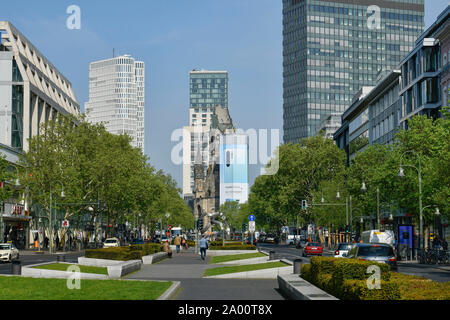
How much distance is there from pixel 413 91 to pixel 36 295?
7095 cm

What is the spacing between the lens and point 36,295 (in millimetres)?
18781

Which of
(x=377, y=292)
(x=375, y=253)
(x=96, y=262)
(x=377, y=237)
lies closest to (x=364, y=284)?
(x=377, y=292)

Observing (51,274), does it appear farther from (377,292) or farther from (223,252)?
(223,252)

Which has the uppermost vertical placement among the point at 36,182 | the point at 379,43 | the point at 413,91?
the point at 379,43

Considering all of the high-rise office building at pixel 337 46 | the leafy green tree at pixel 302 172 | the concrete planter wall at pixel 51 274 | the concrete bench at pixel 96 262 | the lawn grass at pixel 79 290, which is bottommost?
the concrete bench at pixel 96 262

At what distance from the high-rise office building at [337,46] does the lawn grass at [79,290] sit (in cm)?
16747

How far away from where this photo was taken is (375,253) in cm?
3142

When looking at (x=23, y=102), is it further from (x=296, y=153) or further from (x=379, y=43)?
(x=379, y=43)

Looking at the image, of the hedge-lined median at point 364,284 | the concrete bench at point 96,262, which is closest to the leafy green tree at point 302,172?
the concrete bench at point 96,262

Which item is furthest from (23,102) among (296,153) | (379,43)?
(379,43)

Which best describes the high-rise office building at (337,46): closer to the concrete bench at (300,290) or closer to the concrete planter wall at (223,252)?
the concrete planter wall at (223,252)

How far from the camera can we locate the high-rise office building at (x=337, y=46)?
18888 cm

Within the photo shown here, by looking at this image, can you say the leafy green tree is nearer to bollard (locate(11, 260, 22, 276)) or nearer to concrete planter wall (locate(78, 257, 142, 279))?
concrete planter wall (locate(78, 257, 142, 279))
